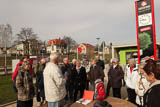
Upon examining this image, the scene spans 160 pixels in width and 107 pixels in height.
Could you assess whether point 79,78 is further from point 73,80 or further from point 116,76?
point 116,76

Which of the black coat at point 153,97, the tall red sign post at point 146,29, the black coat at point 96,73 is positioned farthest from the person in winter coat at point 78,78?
the black coat at point 153,97

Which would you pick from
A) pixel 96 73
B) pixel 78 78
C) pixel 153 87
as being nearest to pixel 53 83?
pixel 153 87

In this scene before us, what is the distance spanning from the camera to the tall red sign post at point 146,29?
5711 millimetres

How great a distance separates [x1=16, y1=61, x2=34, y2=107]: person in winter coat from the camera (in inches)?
118

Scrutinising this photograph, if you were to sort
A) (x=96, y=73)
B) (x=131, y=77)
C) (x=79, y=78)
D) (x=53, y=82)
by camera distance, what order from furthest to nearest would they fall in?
1. (x=79, y=78)
2. (x=96, y=73)
3. (x=131, y=77)
4. (x=53, y=82)

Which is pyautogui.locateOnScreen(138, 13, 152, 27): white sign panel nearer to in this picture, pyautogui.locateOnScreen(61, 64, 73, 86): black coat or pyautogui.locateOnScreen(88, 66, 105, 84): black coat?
pyautogui.locateOnScreen(88, 66, 105, 84): black coat

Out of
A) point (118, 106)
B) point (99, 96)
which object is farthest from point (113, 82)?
point (118, 106)

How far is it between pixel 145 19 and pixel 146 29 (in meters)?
0.52

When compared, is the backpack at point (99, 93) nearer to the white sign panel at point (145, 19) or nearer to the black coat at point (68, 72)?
the black coat at point (68, 72)

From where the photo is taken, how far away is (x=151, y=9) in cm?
576

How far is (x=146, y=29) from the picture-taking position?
19.2 feet

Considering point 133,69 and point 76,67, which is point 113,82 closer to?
point 133,69

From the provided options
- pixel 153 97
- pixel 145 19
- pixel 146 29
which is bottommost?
pixel 153 97

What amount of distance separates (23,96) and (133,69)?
11.1ft
